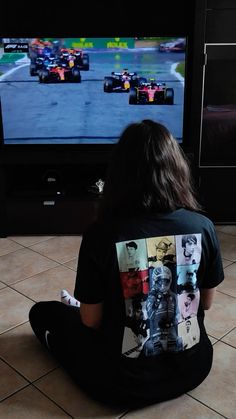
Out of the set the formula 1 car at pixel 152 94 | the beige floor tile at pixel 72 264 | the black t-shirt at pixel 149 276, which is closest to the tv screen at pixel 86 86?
the formula 1 car at pixel 152 94

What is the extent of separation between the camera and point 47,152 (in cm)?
299

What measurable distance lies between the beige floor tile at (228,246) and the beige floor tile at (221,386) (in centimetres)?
93

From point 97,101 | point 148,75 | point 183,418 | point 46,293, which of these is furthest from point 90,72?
point 183,418

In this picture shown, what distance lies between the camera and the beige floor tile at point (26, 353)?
178 centimetres

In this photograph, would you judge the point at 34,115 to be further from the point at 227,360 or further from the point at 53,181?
the point at 227,360

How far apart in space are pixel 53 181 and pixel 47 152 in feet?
0.89

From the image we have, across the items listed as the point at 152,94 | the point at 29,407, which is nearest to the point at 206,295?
the point at 29,407

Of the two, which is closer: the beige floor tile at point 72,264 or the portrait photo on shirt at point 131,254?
the portrait photo on shirt at point 131,254

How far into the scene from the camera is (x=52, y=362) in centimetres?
182

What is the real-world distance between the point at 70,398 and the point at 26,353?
1.09 feet

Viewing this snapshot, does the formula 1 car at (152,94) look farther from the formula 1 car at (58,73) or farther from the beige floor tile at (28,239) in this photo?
the beige floor tile at (28,239)

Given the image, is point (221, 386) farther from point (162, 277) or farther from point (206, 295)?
point (162, 277)

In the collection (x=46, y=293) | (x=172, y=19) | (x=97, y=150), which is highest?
(x=172, y=19)

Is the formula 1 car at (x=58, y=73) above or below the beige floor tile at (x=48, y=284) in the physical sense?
above
